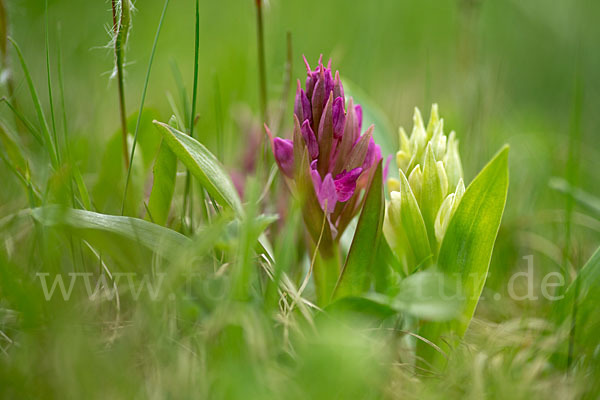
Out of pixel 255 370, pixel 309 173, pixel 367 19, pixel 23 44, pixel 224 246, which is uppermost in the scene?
pixel 367 19

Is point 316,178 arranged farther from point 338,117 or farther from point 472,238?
point 472,238

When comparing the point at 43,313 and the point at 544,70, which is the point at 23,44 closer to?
the point at 43,313

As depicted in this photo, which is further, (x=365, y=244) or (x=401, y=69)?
(x=401, y=69)

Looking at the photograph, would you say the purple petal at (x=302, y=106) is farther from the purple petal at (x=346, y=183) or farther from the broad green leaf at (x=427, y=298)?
the broad green leaf at (x=427, y=298)

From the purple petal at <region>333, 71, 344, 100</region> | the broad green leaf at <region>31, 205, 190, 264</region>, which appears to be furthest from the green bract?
the broad green leaf at <region>31, 205, 190, 264</region>

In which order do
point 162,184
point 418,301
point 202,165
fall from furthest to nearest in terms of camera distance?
point 162,184 < point 202,165 < point 418,301

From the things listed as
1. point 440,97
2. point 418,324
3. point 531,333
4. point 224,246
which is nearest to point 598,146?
point 440,97

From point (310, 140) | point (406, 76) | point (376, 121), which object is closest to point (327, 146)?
point (310, 140)

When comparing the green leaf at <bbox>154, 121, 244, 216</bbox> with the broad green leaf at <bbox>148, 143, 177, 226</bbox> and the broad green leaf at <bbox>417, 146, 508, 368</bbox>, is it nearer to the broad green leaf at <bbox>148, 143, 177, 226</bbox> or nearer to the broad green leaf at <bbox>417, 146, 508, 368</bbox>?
the broad green leaf at <bbox>148, 143, 177, 226</bbox>
